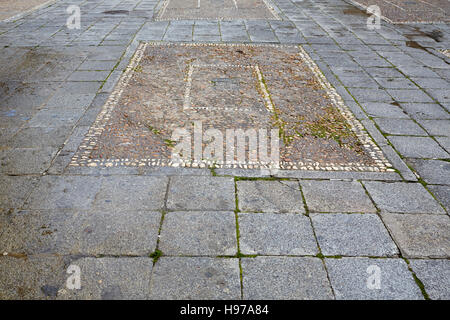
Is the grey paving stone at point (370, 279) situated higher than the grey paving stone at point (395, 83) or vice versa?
the grey paving stone at point (395, 83)

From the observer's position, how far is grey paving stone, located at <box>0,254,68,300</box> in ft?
8.33

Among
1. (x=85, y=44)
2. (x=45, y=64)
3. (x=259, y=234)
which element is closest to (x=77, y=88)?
(x=45, y=64)

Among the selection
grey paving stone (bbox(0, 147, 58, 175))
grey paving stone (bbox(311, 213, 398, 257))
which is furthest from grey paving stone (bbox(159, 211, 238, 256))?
grey paving stone (bbox(0, 147, 58, 175))

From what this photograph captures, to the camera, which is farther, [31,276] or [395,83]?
[395,83]

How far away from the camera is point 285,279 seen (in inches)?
106

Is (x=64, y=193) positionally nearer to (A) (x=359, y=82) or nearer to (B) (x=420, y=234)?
(B) (x=420, y=234)

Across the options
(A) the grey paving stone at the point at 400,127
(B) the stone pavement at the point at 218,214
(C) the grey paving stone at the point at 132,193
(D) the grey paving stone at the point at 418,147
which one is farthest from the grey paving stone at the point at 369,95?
(C) the grey paving stone at the point at 132,193

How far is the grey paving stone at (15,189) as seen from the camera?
3.39m

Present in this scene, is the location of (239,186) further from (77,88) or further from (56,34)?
(56,34)

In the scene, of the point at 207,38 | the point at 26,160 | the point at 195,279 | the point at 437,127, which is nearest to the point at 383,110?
the point at 437,127

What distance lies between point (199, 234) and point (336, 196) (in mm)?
1553

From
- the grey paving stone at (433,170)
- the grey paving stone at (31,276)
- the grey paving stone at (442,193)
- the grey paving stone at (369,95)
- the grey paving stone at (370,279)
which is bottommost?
the grey paving stone at (31,276)

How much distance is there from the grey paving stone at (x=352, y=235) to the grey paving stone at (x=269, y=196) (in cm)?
28

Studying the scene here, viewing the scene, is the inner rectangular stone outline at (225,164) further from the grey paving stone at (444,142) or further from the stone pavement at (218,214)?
the grey paving stone at (444,142)
